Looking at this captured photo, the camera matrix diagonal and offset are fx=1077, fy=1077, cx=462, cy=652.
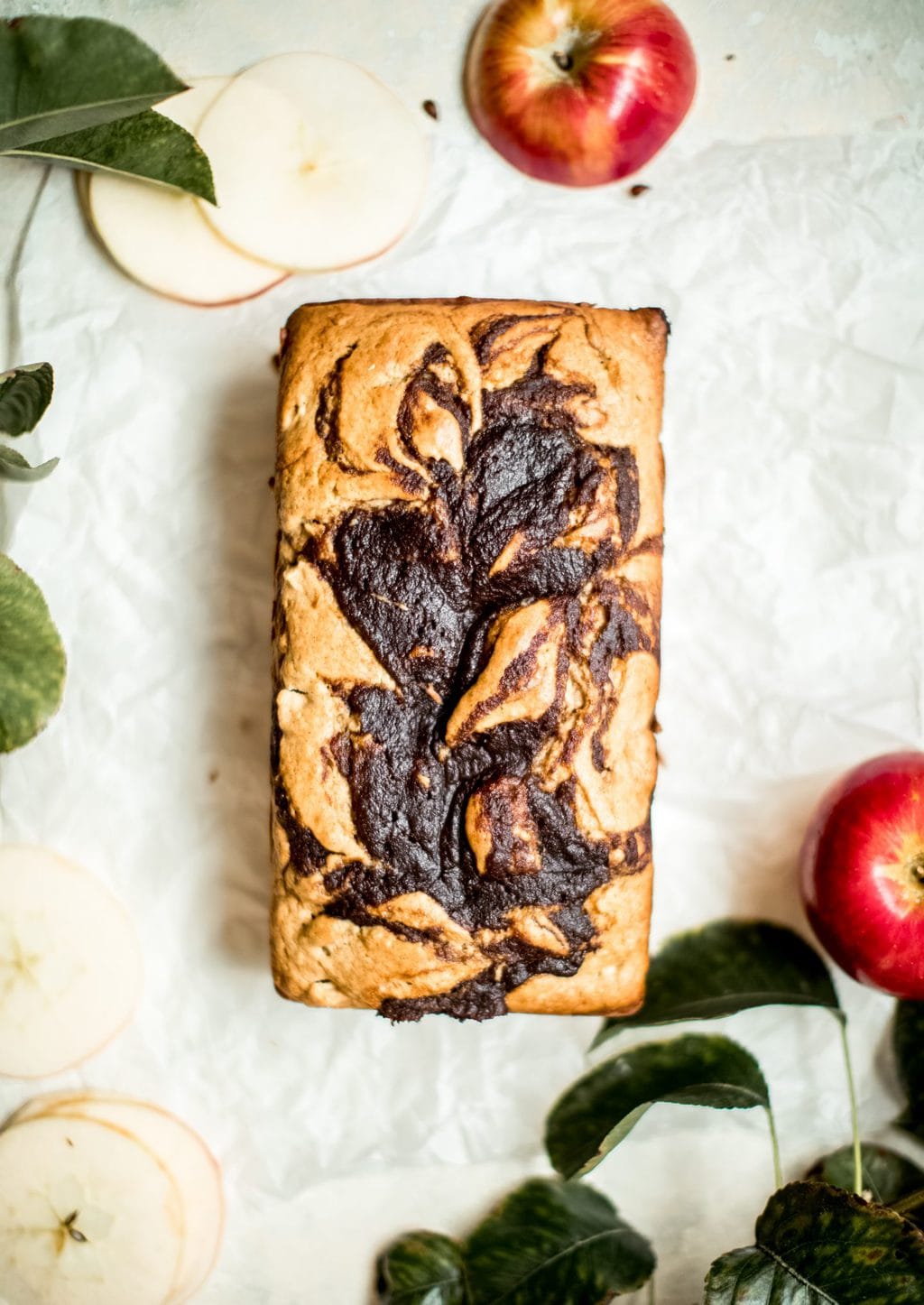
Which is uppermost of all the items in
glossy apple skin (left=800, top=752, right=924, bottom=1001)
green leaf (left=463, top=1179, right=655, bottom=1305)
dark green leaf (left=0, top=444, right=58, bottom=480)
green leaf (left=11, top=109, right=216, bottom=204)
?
green leaf (left=11, top=109, right=216, bottom=204)

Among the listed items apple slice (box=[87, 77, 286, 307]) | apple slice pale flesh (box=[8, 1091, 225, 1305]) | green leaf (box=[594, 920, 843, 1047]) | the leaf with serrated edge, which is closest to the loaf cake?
green leaf (box=[594, 920, 843, 1047])

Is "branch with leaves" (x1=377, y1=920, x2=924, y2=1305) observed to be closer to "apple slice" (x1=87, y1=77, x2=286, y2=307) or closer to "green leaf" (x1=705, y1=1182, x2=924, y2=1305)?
"green leaf" (x1=705, y1=1182, x2=924, y2=1305)

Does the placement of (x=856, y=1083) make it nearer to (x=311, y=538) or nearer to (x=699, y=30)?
(x=311, y=538)

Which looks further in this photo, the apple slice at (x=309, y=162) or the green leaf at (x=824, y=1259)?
the apple slice at (x=309, y=162)

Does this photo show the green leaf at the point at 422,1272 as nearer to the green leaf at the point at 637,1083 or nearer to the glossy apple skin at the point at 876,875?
the green leaf at the point at 637,1083

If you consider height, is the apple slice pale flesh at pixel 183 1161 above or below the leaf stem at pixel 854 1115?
below

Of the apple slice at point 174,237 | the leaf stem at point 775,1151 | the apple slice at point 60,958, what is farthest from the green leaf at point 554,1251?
the apple slice at point 174,237

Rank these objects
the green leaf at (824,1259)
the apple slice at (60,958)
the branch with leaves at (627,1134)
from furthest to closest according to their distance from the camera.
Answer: the apple slice at (60,958) < the branch with leaves at (627,1134) < the green leaf at (824,1259)

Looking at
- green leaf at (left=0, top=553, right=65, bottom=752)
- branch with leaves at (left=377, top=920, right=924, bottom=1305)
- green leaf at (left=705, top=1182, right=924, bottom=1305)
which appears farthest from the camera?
branch with leaves at (left=377, top=920, right=924, bottom=1305)
